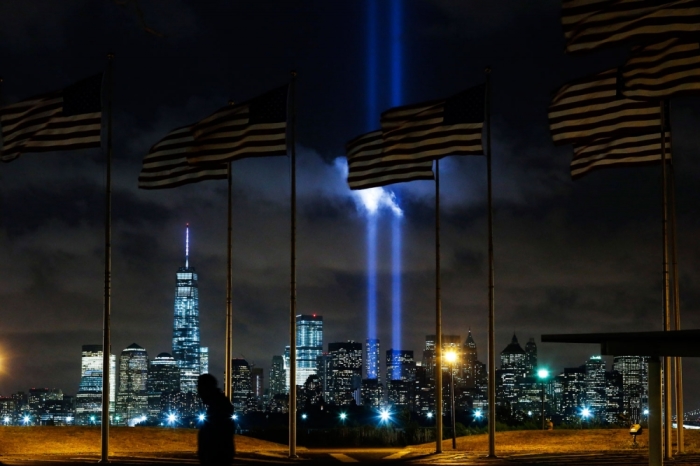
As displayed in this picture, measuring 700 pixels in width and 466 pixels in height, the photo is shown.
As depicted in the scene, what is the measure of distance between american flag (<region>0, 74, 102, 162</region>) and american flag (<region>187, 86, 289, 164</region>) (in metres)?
3.20

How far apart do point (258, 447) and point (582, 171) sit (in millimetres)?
14840

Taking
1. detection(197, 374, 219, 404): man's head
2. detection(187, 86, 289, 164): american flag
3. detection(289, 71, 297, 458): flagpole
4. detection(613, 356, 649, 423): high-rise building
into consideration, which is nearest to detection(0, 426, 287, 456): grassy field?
detection(289, 71, 297, 458): flagpole

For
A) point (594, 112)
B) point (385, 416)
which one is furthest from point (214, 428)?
point (385, 416)

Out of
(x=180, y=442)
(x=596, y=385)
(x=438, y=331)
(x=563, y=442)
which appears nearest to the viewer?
(x=438, y=331)

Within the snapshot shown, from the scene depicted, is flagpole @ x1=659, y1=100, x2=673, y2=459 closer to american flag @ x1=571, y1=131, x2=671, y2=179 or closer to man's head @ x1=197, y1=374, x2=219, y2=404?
american flag @ x1=571, y1=131, x2=671, y2=179

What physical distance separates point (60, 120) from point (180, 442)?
38.8 ft

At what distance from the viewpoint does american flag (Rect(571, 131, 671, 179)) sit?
2909 cm

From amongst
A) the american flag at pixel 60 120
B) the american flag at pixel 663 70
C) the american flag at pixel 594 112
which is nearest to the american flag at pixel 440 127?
the american flag at pixel 594 112

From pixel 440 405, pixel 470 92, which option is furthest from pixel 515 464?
pixel 470 92

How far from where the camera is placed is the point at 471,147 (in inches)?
1225

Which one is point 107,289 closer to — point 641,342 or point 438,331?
point 438,331

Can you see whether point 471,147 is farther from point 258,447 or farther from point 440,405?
point 258,447

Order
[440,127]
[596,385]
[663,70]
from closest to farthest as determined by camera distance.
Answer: [663,70] < [440,127] < [596,385]

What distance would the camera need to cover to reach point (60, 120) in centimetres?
3052
